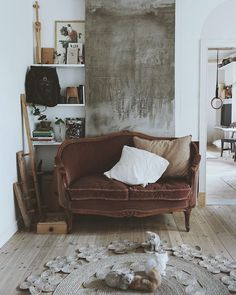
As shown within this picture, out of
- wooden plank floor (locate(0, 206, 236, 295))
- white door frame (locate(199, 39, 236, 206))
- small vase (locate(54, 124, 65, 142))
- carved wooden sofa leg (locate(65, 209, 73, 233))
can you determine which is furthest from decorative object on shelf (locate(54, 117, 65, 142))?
white door frame (locate(199, 39, 236, 206))

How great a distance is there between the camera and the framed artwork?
179 inches

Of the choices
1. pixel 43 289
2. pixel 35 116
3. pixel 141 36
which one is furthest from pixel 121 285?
pixel 141 36

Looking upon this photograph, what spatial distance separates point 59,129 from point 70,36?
117 cm

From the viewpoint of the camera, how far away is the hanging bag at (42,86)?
4.29 meters

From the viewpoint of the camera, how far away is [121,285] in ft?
8.38

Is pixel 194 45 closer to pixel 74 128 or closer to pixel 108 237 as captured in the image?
pixel 74 128

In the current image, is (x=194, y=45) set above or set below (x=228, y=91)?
above

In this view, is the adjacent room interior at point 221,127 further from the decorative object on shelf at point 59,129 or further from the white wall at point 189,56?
the decorative object on shelf at point 59,129

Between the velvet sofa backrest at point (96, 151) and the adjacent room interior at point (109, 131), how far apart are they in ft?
0.04

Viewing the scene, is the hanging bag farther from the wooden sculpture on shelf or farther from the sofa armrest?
the sofa armrest

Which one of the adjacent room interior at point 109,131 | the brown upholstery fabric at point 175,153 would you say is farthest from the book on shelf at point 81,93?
the brown upholstery fabric at point 175,153

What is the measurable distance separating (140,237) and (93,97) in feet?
5.96

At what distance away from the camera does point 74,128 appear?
180 inches

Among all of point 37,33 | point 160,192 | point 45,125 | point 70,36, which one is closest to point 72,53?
point 70,36
